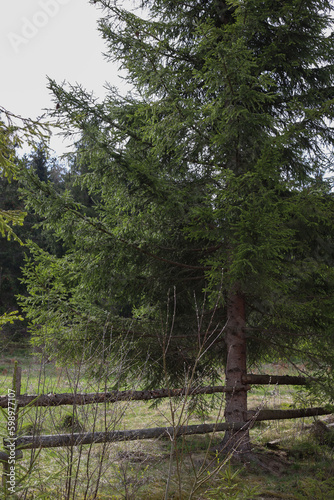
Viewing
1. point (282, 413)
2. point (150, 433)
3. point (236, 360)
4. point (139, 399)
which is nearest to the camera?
point (150, 433)

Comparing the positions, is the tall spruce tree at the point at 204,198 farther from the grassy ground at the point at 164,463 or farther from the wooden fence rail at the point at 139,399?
the grassy ground at the point at 164,463

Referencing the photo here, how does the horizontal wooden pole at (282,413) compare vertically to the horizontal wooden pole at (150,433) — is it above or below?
below

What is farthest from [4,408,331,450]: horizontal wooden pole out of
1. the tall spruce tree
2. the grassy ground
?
the tall spruce tree

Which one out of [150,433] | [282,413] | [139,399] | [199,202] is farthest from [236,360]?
[199,202]

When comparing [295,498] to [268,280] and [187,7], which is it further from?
[187,7]

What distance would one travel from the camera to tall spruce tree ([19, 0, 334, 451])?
189 inches

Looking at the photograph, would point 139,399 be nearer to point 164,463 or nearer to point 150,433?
point 150,433

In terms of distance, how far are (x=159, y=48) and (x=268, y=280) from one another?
373cm

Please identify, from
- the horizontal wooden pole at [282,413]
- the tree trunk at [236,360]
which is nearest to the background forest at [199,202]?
the tree trunk at [236,360]

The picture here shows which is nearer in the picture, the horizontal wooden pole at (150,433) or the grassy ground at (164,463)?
the grassy ground at (164,463)

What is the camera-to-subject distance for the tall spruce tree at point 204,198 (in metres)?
4.80

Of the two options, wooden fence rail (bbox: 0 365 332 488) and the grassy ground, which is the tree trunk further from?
the grassy ground

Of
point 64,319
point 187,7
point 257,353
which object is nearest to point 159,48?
point 187,7

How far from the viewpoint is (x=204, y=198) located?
201 inches
